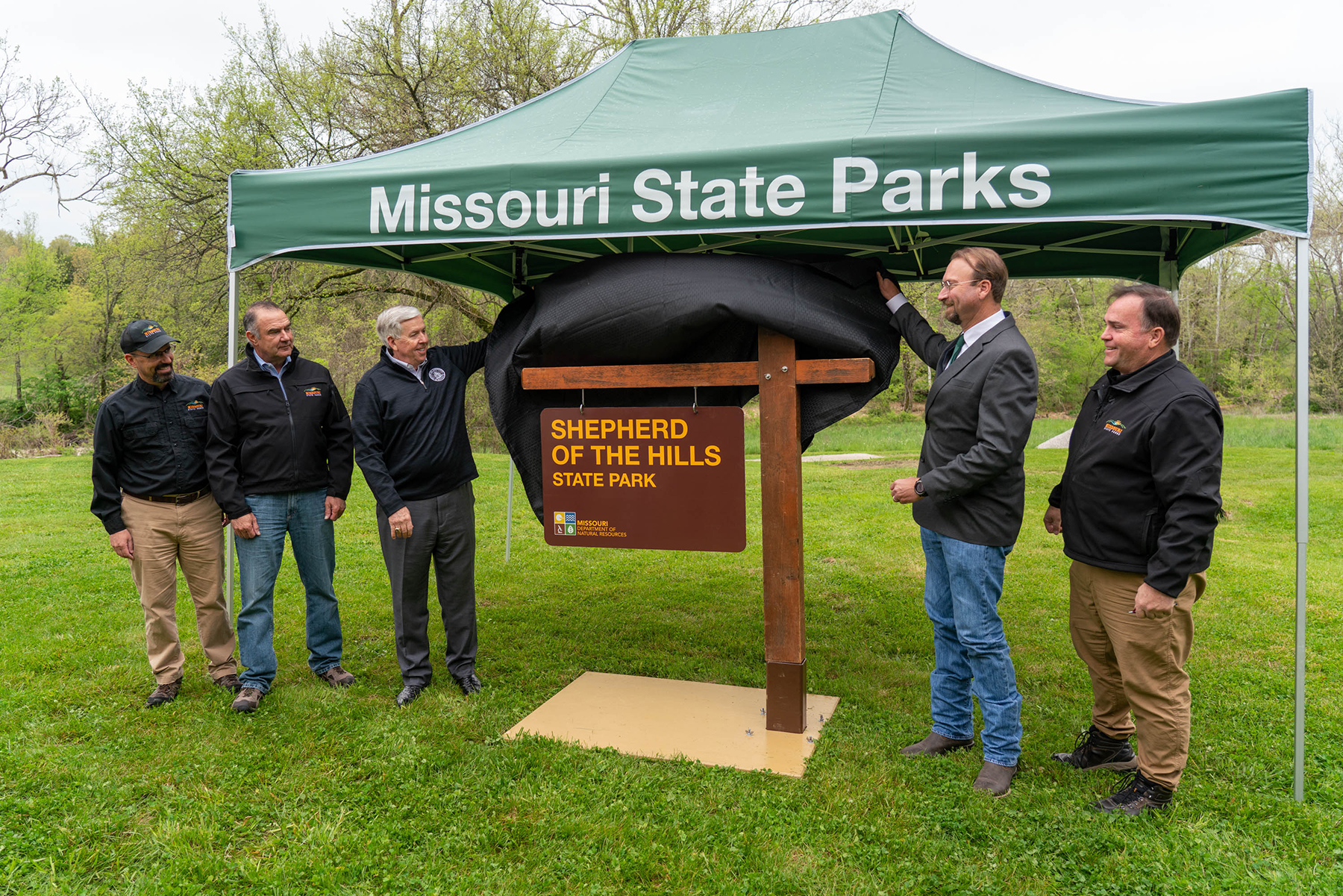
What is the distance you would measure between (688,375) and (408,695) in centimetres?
202

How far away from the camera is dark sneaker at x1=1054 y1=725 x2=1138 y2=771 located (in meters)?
3.15

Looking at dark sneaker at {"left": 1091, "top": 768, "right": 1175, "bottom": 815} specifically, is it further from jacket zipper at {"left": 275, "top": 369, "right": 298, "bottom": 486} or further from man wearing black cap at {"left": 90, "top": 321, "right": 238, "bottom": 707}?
man wearing black cap at {"left": 90, "top": 321, "right": 238, "bottom": 707}

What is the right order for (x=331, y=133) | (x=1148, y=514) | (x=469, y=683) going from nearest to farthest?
(x=1148, y=514), (x=469, y=683), (x=331, y=133)

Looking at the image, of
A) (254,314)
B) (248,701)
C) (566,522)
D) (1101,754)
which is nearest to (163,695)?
(248,701)

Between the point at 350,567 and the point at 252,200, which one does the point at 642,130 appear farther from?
the point at 350,567

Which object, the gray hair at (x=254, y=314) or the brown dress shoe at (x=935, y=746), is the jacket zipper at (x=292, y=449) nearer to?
the gray hair at (x=254, y=314)

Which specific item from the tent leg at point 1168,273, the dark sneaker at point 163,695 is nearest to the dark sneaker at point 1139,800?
the tent leg at point 1168,273

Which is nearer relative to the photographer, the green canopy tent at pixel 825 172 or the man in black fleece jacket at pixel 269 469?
the green canopy tent at pixel 825 172

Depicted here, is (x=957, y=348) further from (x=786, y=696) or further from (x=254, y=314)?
(x=254, y=314)

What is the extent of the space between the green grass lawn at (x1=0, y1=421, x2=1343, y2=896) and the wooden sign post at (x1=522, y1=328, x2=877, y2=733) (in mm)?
298

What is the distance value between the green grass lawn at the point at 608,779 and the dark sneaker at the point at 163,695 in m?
0.05

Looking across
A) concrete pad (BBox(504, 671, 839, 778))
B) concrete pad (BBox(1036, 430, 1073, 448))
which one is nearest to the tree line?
concrete pad (BBox(1036, 430, 1073, 448))

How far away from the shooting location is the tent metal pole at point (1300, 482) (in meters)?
2.63

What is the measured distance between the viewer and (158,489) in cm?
375
